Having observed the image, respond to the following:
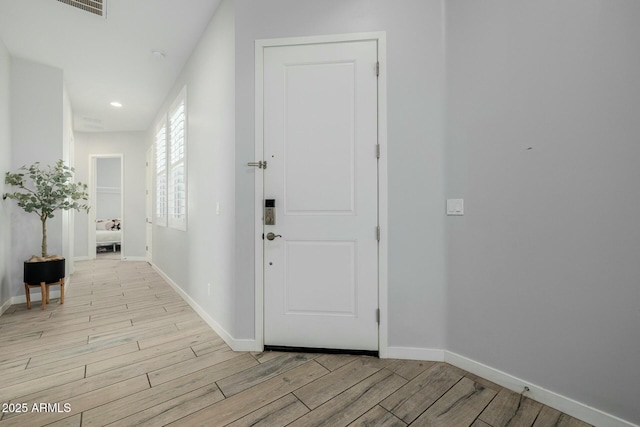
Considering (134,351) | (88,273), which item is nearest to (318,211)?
(134,351)

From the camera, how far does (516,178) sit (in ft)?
5.50

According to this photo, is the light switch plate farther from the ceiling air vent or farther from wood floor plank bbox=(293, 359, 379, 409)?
the ceiling air vent

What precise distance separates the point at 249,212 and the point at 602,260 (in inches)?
82.0

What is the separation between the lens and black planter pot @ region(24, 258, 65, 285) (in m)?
3.01

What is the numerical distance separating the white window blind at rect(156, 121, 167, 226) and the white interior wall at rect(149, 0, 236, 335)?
112cm

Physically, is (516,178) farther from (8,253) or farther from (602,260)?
(8,253)

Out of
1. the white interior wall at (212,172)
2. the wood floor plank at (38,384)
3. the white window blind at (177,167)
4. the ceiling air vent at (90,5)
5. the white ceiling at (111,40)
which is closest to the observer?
the wood floor plank at (38,384)

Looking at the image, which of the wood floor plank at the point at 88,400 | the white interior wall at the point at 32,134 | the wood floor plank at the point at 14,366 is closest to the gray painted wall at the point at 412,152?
the wood floor plank at the point at 88,400

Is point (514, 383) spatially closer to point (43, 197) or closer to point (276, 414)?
point (276, 414)

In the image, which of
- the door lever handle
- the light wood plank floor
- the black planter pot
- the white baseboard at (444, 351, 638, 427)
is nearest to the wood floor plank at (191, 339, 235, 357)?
the light wood plank floor

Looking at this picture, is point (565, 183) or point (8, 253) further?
point (8, 253)

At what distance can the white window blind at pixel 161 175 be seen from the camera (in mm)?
4285

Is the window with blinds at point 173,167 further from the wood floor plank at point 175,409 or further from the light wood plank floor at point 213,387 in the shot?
the wood floor plank at point 175,409

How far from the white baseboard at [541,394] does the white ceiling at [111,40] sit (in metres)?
3.44
